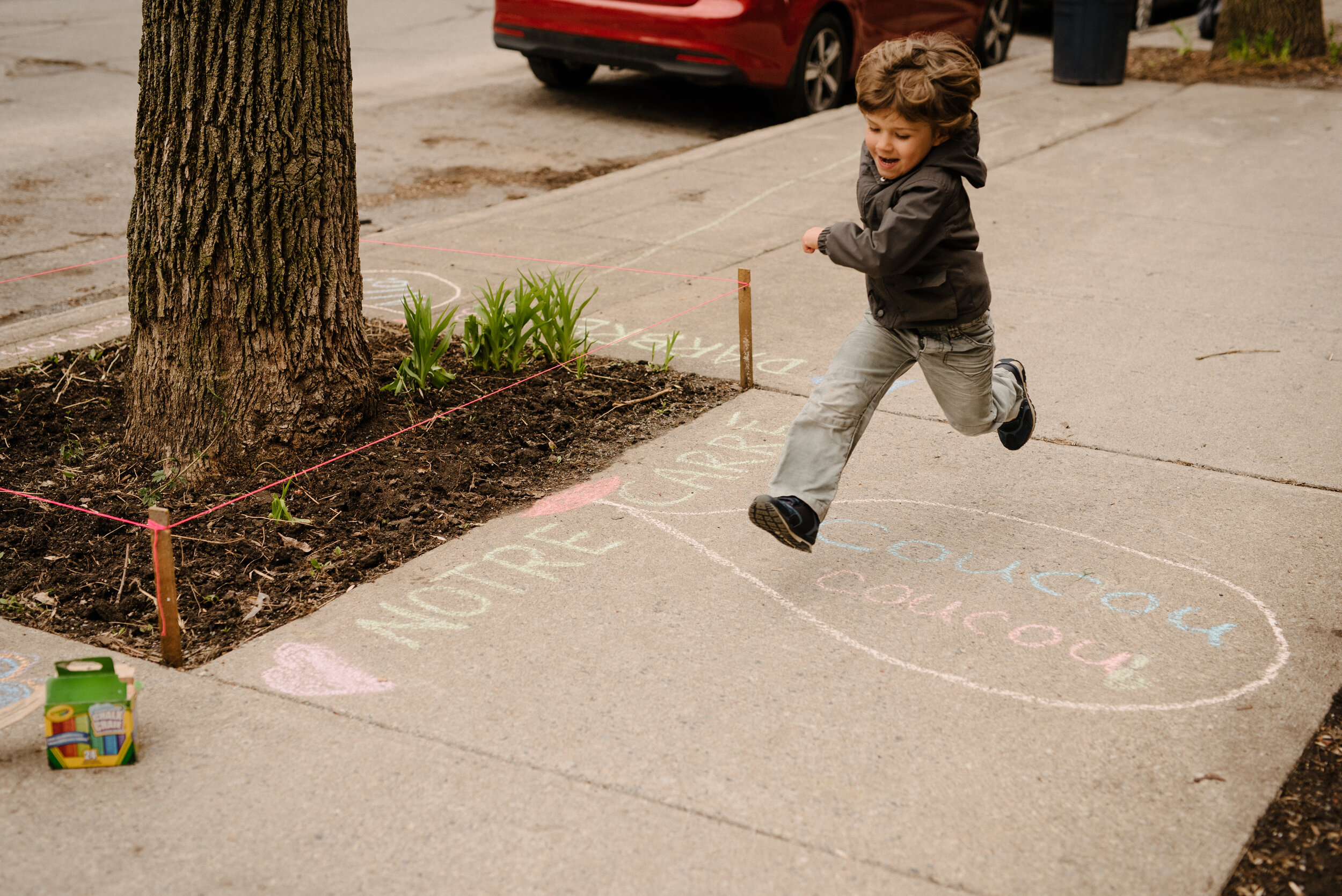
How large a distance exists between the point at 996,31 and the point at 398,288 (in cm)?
899

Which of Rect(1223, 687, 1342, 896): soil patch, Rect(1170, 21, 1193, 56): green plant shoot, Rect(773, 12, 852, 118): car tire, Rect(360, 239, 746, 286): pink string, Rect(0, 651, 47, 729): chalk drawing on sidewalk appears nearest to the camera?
Rect(1223, 687, 1342, 896): soil patch

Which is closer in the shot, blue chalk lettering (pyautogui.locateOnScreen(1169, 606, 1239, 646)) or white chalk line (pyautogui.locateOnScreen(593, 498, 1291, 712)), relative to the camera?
white chalk line (pyautogui.locateOnScreen(593, 498, 1291, 712))

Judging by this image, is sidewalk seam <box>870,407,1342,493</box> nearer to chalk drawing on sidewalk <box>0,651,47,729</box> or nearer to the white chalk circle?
the white chalk circle

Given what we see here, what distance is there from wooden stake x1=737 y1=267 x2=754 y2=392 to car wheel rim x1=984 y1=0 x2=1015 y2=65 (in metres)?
9.07

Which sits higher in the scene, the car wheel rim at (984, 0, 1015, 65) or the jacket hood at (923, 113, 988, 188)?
the car wheel rim at (984, 0, 1015, 65)

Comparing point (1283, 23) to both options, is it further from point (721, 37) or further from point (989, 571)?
point (989, 571)

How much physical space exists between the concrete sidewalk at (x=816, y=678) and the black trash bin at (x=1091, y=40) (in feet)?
21.8

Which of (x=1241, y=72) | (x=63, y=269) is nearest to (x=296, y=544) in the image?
(x=63, y=269)

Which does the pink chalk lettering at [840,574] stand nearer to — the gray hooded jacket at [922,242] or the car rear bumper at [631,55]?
the gray hooded jacket at [922,242]

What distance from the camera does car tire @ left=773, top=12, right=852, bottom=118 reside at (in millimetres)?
10055

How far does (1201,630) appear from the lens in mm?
3262

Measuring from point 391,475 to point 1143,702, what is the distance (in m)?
2.35

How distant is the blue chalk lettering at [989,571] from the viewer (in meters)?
3.55

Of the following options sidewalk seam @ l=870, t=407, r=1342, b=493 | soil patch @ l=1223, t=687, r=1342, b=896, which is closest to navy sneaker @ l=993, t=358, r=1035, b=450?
sidewalk seam @ l=870, t=407, r=1342, b=493
